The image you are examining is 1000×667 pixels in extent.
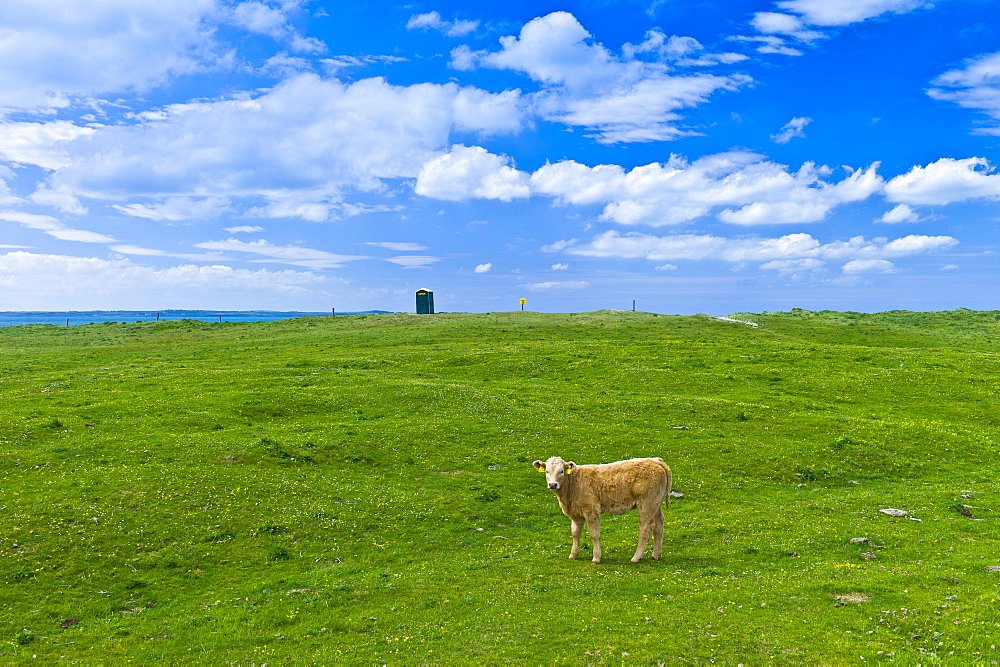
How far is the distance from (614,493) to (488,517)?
20.5 feet

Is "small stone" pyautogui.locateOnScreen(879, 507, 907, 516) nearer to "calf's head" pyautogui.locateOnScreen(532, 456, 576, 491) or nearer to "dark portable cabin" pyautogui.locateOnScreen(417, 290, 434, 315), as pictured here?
"calf's head" pyautogui.locateOnScreen(532, 456, 576, 491)

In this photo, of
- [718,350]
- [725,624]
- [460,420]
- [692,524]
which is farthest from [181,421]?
[718,350]

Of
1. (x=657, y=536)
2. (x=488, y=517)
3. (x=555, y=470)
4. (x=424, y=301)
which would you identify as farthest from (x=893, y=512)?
(x=424, y=301)

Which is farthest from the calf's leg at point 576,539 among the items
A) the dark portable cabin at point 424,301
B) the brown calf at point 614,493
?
the dark portable cabin at point 424,301

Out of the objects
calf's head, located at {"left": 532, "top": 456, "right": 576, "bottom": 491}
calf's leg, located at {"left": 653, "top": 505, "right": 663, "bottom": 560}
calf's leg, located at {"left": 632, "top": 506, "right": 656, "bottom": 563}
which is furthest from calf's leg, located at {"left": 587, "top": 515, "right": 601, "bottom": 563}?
calf's leg, located at {"left": 653, "top": 505, "right": 663, "bottom": 560}

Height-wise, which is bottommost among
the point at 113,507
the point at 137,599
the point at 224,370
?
the point at 137,599

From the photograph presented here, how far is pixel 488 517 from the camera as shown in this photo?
2361 cm

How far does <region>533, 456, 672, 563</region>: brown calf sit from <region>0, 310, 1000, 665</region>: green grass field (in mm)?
926

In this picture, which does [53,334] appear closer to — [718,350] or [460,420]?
[460,420]

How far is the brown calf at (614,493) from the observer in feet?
63.0

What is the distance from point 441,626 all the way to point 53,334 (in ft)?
367

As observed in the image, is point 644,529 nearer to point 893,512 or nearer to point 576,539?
point 576,539

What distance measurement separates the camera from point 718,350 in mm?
58125

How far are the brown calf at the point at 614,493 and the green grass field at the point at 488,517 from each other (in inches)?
36.4
